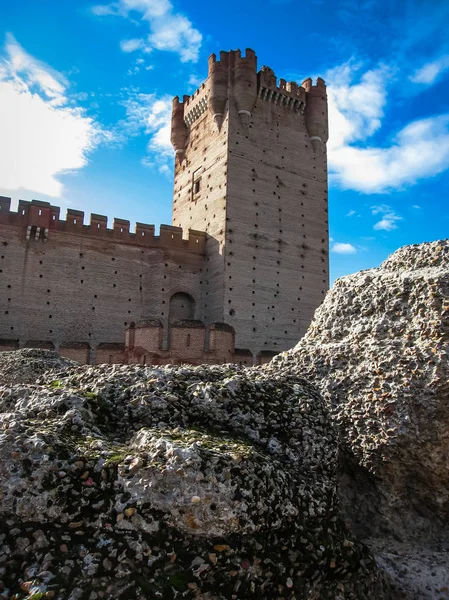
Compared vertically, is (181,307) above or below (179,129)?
below

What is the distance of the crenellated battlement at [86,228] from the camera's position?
22000 mm

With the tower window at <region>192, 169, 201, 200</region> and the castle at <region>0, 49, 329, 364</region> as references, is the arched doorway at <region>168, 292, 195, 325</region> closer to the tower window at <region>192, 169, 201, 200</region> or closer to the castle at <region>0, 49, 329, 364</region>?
the castle at <region>0, 49, 329, 364</region>

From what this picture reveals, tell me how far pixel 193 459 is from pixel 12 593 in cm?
86

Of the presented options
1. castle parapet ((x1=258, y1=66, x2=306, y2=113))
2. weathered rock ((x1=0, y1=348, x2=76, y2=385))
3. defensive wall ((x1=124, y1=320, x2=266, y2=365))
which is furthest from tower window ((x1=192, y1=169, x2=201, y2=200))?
weathered rock ((x1=0, y1=348, x2=76, y2=385))

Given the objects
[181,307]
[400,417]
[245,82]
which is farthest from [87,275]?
[400,417]

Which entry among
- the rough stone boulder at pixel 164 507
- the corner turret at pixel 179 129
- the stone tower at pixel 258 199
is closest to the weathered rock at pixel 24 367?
the rough stone boulder at pixel 164 507

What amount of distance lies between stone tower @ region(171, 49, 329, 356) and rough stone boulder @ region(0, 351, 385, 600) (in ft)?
64.0

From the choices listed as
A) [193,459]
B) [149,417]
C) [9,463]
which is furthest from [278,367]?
[9,463]

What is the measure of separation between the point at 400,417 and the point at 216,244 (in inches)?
833

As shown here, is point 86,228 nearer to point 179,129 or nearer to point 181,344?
point 179,129

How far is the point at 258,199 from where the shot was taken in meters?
24.8

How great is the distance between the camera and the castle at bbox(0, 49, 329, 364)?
21984 millimetres

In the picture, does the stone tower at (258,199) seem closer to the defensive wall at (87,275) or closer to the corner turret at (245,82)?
the corner turret at (245,82)

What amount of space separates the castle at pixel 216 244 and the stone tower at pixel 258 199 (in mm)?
56
